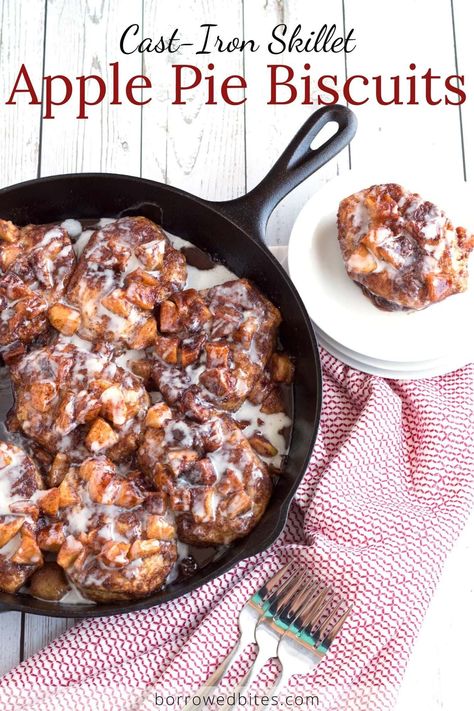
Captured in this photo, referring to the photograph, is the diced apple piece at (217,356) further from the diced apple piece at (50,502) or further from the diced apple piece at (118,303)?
the diced apple piece at (50,502)

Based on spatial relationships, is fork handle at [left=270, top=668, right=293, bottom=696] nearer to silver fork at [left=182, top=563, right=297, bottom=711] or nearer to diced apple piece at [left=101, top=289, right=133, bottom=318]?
silver fork at [left=182, top=563, right=297, bottom=711]

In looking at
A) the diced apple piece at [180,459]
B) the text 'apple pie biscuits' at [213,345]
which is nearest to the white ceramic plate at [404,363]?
the text 'apple pie biscuits' at [213,345]

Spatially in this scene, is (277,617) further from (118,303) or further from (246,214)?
(246,214)

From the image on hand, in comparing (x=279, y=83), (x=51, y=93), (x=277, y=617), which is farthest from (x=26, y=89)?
(x=277, y=617)

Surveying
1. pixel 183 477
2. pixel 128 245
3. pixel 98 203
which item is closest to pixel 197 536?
pixel 183 477

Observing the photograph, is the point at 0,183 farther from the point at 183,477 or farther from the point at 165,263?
the point at 183,477

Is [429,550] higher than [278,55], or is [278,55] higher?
[278,55]
